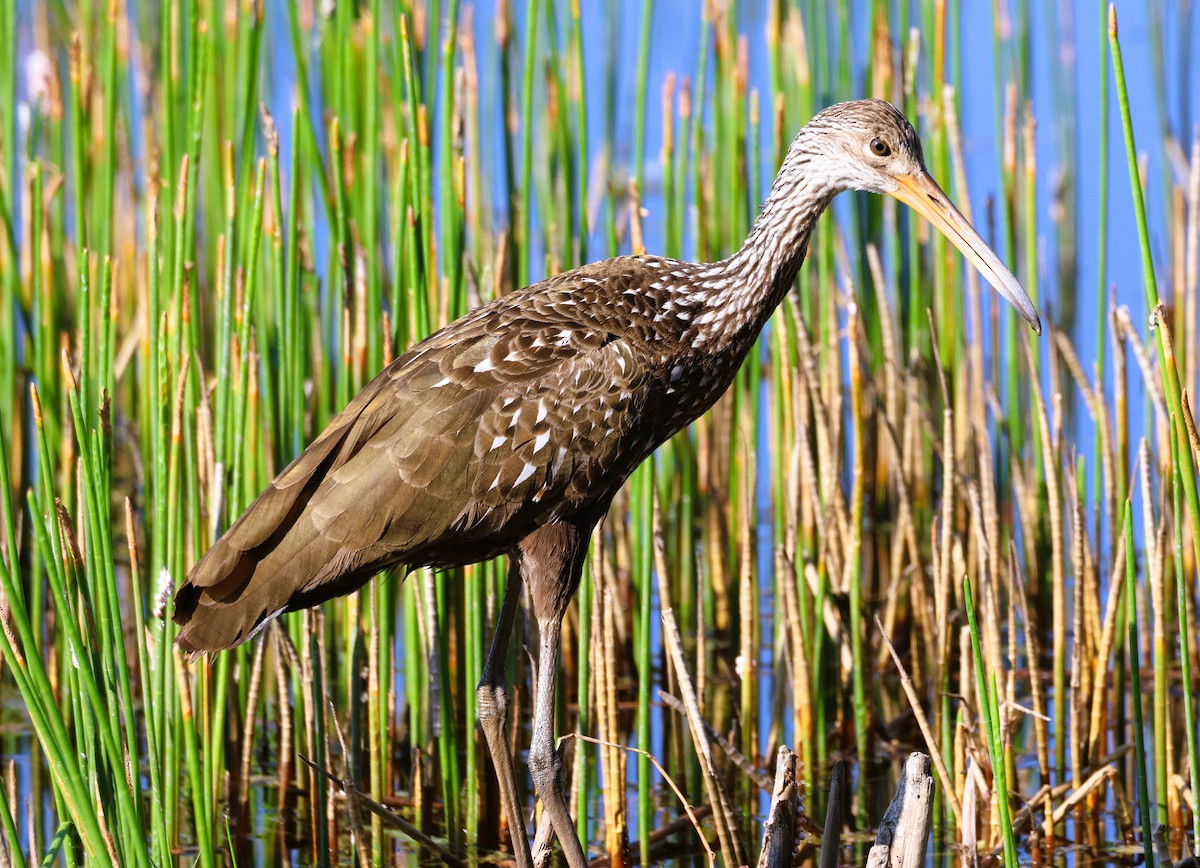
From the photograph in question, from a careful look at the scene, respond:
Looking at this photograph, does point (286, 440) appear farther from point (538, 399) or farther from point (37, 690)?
point (37, 690)

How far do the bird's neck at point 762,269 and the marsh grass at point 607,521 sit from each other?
21.8 inches

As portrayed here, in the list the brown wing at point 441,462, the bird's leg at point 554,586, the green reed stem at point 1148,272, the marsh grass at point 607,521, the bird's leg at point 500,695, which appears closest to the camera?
the green reed stem at point 1148,272

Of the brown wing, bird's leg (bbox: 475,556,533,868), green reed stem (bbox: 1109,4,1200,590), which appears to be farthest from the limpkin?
green reed stem (bbox: 1109,4,1200,590)

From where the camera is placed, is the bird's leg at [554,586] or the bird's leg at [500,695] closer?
the bird's leg at [554,586]

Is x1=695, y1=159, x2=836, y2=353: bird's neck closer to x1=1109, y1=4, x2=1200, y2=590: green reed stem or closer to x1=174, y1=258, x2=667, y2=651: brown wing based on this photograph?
x1=174, y1=258, x2=667, y2=651: brown wing

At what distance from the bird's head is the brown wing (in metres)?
0.69

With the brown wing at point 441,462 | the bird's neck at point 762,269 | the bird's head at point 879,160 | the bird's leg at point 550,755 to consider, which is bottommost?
the bird's leg at point 550,755

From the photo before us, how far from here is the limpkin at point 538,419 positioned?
12.3ft

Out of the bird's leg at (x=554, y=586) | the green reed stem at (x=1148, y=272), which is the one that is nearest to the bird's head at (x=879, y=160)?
the green reed stem at (x=1148, y=272)

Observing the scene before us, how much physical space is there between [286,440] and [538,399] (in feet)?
3.16

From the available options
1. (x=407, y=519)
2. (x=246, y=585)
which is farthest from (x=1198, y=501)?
(x=246, y=585)

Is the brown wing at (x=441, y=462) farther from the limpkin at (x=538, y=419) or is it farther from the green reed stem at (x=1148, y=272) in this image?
the green reed stem at (x=1148, y=272)

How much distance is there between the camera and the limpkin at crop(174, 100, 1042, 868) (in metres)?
3.75

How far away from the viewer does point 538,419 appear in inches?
151
